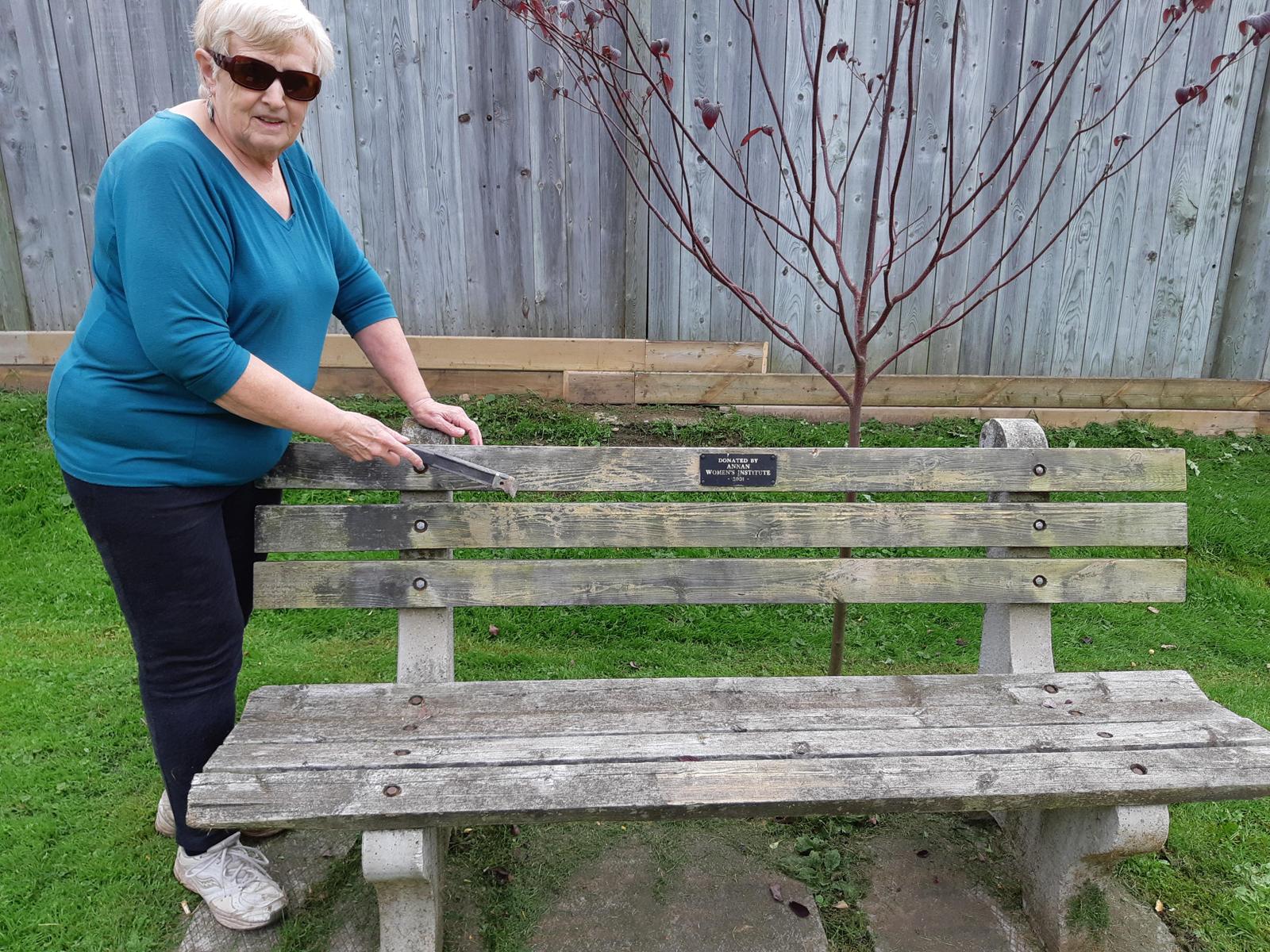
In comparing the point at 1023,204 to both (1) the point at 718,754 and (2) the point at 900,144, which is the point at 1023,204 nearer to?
(2) the point at 900,144

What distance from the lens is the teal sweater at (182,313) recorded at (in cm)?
170

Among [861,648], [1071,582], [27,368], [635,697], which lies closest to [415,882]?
[635,697]

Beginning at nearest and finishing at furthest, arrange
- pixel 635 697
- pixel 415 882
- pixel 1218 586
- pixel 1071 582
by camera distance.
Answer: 1. pixel 415 882
2. pixel 635 697
3. pixel 1071 582
4. pixel 1218 586

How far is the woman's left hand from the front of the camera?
238cm

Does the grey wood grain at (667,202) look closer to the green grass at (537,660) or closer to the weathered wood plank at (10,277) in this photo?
the green grass at (537,660)

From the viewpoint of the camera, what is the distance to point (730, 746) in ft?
6.77

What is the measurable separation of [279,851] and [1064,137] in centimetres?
502

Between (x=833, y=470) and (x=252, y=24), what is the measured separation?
171 centimetres

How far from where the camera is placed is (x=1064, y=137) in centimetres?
490

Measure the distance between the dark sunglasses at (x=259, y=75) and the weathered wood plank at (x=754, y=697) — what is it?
1398 mm

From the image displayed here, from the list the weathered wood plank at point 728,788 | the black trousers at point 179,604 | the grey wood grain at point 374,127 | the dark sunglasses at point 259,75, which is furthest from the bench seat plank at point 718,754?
the grey wood grain at point 374,127

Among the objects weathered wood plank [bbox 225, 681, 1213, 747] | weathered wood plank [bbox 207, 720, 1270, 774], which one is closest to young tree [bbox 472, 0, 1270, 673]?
weathered wood plank [bbox 225, 681, 1213, 747]

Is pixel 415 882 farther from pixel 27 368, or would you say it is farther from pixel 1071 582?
pixel 27 368

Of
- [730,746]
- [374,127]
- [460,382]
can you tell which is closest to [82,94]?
[374,127]
